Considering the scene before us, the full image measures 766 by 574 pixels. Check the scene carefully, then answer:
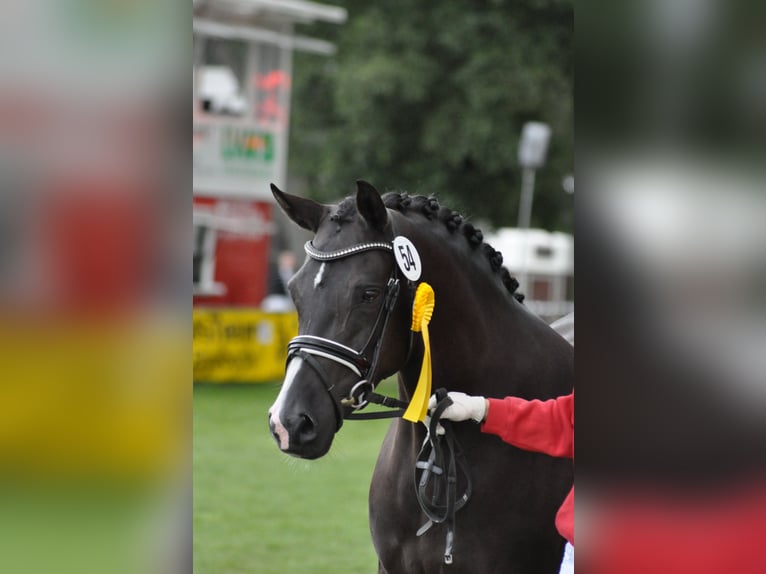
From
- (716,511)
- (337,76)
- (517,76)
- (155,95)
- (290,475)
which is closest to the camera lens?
(155,95)

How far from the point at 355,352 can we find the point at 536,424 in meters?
0.56

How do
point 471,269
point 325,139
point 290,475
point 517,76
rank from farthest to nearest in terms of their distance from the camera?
point 325,139 < point 517,76 < point 290,475 < point 471,269

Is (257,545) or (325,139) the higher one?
(325,139)

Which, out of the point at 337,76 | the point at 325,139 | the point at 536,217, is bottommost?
the point at 536,217

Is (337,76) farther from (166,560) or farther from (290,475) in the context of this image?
(166,560)

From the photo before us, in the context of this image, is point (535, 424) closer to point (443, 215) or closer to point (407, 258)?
point (407, 258)

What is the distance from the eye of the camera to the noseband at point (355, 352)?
2693 mm

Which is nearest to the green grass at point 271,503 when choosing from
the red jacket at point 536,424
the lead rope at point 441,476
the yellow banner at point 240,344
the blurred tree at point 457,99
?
the lead rope at point 441,476

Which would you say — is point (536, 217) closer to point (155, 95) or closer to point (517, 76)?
point (517, 76)

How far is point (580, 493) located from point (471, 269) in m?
1.79

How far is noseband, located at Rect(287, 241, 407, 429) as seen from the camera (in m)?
2.69

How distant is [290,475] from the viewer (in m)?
8.68

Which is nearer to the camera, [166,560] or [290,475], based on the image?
[166,560]

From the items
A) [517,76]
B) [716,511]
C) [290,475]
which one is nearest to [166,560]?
[716,511]
